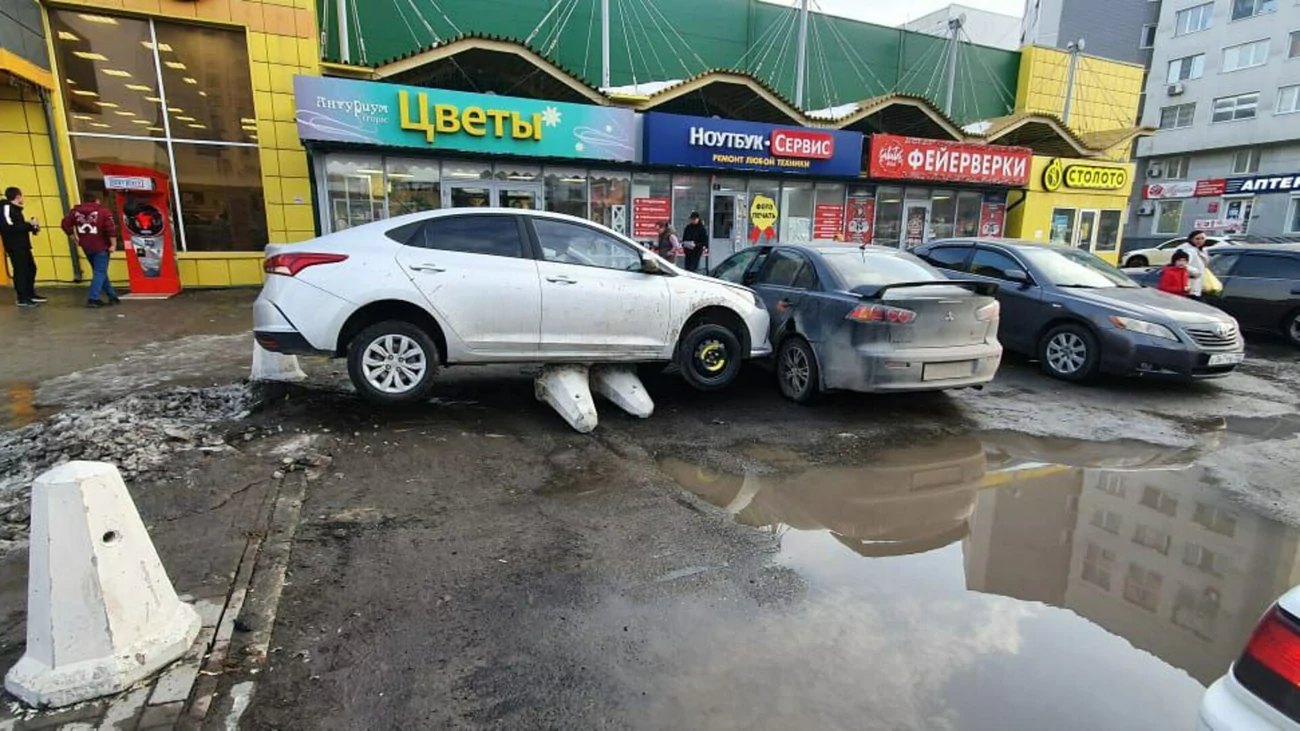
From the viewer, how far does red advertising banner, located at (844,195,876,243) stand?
61.5 feet

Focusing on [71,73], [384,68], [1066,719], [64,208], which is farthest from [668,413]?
[71,73]

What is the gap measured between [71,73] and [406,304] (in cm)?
1271

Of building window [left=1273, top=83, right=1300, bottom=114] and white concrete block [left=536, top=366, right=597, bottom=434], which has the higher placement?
building window [left=1273, top=83, right=1300, bottom=114]

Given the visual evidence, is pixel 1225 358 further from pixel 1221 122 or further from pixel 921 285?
pixel 1221 122

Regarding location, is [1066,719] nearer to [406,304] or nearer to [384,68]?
[406,304]

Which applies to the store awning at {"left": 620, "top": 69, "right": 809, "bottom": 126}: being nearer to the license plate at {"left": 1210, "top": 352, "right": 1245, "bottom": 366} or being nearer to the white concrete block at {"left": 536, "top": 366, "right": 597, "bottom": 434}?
the white concrete block at {"left": 536, "top": 366, "right": 597, "bottom": 434}

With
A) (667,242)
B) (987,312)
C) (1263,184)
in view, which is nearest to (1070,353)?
(987,312)

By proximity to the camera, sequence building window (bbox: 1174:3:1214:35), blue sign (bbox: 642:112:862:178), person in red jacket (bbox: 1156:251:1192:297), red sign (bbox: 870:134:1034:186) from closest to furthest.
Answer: person in red jacket (bbox: 1156:251:1192:297), blue sign (bbox: 642:112:862:178), red sign (bbox: 870:134:1034:186), building window (bbox: 1174:3:1214:35)

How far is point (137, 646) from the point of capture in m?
2.46

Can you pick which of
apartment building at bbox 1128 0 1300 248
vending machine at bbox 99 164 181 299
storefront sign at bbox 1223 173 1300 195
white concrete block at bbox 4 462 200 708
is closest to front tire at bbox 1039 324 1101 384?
white concrete block at bbox 4 462 200 708

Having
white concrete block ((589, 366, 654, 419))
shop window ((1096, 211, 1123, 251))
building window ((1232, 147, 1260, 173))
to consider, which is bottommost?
white concrete block ((589, 366, 654, 419))

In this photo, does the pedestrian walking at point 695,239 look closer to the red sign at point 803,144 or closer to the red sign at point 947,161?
the red sign at point 803,144

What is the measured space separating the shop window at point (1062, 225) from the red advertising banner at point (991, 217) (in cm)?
175

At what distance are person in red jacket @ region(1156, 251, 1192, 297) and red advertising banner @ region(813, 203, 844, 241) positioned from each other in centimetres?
916
